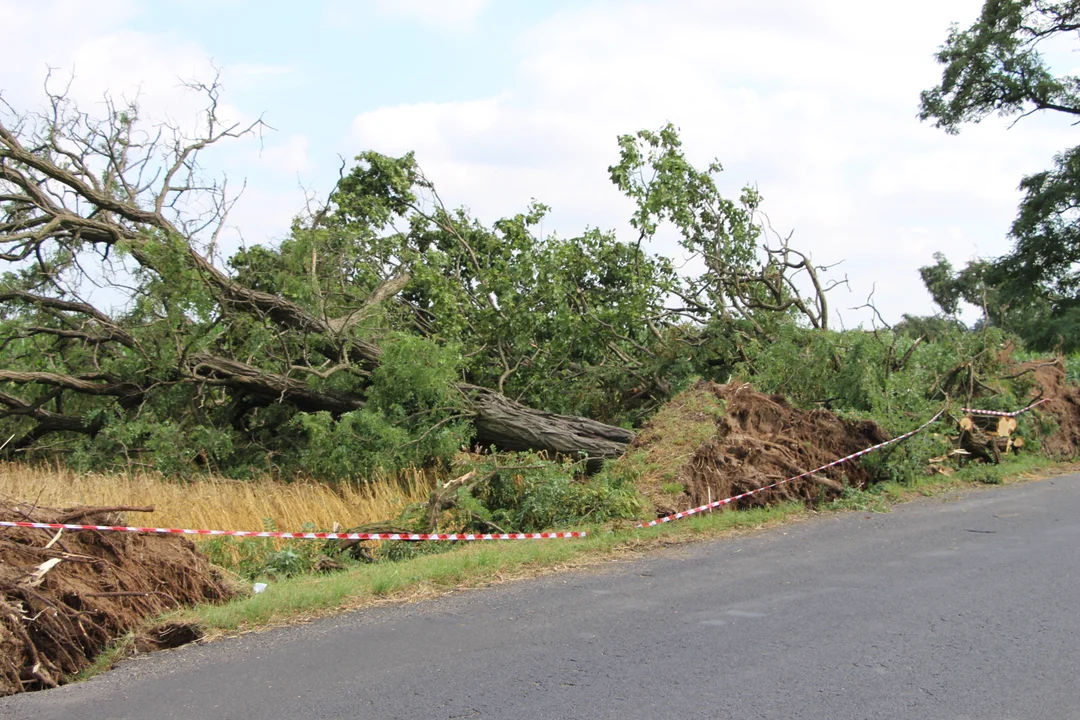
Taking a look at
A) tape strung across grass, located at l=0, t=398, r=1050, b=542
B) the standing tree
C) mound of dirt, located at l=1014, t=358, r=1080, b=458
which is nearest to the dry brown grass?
tape strung across grass, located at l=0, t=398, r=1050, b=542

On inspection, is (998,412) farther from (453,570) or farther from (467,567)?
(453,570)

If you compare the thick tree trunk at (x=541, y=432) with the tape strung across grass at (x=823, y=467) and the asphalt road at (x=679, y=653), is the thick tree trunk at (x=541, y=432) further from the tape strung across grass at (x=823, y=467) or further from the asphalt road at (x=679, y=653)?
the asphalt road at (x=679, y=653)

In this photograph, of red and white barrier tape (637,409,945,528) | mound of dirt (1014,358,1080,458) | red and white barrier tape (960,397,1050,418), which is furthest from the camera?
mound of dirt (1014,358,1080,458)

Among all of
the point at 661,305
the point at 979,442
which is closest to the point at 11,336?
the point at 661,305

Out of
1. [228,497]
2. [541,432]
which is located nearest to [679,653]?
[541,432]

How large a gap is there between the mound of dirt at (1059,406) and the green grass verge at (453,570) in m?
5.20

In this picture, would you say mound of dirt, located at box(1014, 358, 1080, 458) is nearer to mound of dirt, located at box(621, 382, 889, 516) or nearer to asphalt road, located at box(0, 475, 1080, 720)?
mound of dirt, located at box(621, 382, 889, 516)

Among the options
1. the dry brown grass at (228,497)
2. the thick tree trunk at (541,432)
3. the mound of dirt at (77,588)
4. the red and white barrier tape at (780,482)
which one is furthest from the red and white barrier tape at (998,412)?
the mound of dirt at (77,588)

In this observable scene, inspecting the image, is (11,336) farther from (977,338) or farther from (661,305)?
(977,338)

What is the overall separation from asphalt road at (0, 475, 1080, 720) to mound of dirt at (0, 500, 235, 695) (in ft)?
1.05

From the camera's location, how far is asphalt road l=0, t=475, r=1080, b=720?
466 centimetres

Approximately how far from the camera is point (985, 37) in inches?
1251

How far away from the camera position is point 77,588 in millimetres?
6051

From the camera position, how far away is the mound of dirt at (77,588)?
5406 millimetres
